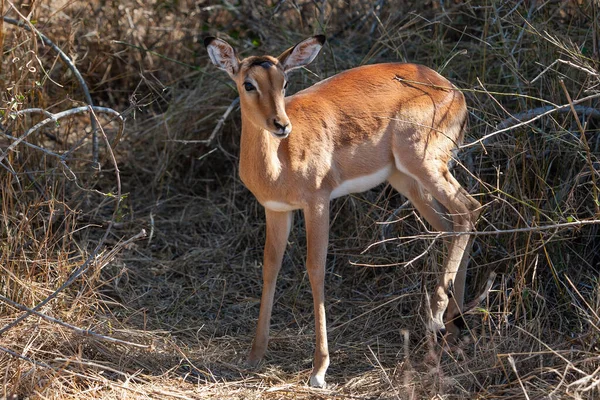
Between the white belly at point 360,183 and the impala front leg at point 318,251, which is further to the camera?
the white belly at point 360,183

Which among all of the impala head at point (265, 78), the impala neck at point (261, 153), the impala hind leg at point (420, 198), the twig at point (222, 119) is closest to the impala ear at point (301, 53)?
the impala head at point (265, 78)

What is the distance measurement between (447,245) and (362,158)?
2.81ft

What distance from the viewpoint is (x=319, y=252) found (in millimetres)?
5355

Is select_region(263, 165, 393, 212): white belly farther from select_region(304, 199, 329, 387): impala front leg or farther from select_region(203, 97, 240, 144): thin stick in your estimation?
select_region(203, 97, 240, 144): thin stick

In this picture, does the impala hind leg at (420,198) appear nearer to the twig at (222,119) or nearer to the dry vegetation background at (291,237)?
the dry vegetation background at (291,237)

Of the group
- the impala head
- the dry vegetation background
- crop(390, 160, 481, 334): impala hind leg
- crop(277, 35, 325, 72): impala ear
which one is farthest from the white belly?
crop(277, 35, 325, 72): impala ear

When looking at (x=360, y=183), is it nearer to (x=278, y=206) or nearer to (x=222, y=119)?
(x=278, y=206)

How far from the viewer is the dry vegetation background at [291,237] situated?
4965mm

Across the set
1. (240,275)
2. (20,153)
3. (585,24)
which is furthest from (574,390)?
(20,153)

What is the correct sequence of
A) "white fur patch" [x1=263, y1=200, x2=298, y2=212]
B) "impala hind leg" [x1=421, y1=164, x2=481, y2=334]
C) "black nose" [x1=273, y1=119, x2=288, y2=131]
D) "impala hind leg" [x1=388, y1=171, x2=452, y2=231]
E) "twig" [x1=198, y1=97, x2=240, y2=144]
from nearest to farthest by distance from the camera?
"black nose" [x1=273, y1=119, x2=288, y2=131], "white fur patch" [x1=263, y1=200, x2=298, y2=212], "impala hind leg" [x1=421, y1=164, x2=481, y2=334], "impala hind leg" [x1=388, y1=171, x2=452, y2=231], "twig" [x1=198, y1=97, x2=240, y2=144]

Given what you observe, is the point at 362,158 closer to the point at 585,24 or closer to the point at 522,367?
the point at 522,367

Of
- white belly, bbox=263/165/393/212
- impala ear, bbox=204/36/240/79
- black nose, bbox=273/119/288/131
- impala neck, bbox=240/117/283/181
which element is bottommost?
white belly, bbox=263/165/393/212

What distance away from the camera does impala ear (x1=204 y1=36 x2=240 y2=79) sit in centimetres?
529

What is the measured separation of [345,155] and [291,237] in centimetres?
132
